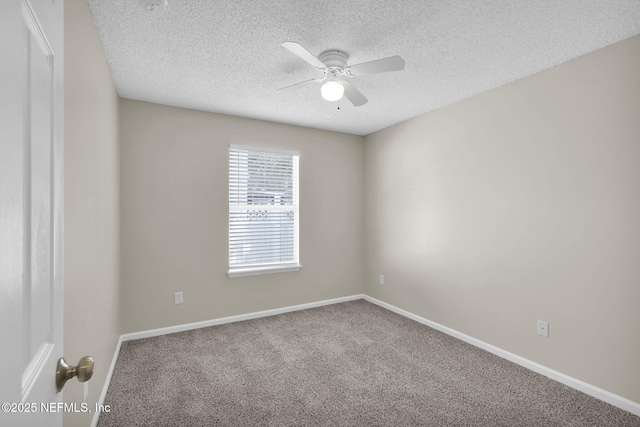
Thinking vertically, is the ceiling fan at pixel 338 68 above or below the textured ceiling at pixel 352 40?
below

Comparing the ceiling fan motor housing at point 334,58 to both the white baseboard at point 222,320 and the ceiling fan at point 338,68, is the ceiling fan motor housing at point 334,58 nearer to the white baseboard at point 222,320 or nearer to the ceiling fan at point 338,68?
the ceiling fan at point 338,68

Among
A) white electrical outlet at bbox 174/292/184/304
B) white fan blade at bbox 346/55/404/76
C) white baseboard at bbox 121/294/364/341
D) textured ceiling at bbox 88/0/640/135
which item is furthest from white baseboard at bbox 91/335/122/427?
white fan blade at bbox 346/55/404/76

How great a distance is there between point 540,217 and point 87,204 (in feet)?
10.3

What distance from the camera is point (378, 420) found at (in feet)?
6.35

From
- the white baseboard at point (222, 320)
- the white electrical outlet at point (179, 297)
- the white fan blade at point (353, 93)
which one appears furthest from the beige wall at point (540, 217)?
the white electrical outlet at point (179, 297)

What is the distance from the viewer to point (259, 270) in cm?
371

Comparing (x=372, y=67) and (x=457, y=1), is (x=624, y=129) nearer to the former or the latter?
(x=457, y=1)

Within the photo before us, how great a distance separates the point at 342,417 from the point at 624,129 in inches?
103

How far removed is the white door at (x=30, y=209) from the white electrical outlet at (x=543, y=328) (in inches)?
118

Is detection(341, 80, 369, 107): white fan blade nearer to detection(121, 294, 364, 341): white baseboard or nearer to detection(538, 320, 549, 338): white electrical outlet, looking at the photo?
detection(538, 320, 549, 338): white electrical outlet

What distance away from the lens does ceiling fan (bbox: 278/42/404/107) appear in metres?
1.84

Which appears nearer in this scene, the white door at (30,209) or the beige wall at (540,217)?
the white door at (30,209)

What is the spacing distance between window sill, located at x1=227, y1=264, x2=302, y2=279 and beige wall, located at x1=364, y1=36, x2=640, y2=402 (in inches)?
56.0

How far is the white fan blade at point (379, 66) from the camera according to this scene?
6.07 ft
